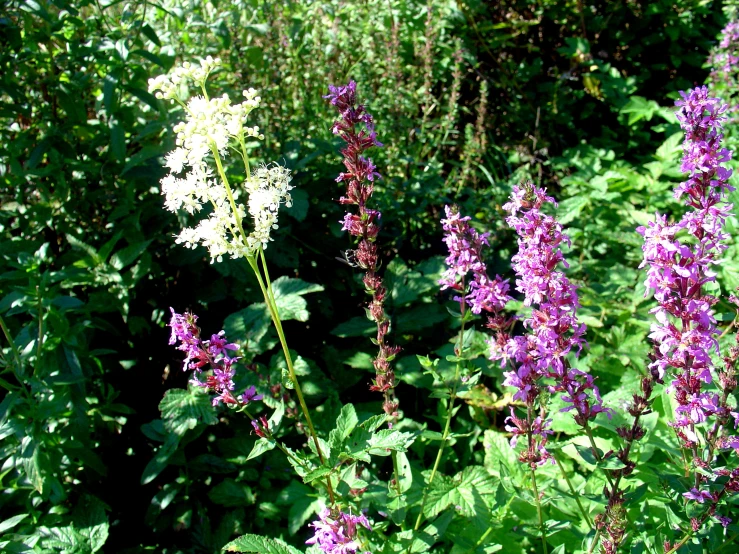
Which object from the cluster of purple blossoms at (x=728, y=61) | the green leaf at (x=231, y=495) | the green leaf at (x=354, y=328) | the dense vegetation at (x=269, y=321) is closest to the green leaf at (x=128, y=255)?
the dense vegetation at (x=269, y=321)

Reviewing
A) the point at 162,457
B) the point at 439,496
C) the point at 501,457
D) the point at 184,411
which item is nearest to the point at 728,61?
the point at 501,457

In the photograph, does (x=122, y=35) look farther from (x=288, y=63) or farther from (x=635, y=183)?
(x=635, y=183)

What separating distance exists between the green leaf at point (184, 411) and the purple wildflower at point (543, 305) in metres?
1.24

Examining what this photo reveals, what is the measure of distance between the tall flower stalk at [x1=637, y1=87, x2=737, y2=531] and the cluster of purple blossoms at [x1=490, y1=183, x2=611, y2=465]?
20 centimetres

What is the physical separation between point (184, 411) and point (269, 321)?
491mm

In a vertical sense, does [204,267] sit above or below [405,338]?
above

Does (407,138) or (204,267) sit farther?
(407,138)

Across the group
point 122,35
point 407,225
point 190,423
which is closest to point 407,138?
point 407,225

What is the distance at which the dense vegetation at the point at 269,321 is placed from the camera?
2.21m

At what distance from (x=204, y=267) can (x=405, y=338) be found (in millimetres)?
1076

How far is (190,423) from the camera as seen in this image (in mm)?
2459

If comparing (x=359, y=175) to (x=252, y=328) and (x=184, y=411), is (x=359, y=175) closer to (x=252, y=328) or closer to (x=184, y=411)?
(x=252, y=328)

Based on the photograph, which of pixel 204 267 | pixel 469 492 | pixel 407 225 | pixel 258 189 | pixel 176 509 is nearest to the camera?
pixel 258 189

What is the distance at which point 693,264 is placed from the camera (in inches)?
61.1
